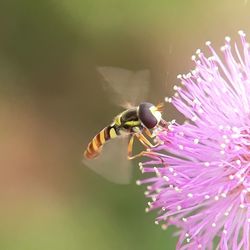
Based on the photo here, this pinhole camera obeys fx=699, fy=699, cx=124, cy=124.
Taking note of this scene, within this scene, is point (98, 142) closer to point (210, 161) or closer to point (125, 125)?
point (125, 125)

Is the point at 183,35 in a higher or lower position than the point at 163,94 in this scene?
higher

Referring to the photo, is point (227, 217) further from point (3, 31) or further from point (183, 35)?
point (3, 31)

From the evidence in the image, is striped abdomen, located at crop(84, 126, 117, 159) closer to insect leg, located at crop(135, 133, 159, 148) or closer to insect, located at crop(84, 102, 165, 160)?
insect, located at crop(84, 102, 165, 160)

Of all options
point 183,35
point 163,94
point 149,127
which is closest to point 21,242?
point 163,94

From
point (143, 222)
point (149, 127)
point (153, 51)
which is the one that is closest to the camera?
point (149, 127)

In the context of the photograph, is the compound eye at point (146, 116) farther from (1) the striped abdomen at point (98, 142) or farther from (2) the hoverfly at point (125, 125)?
(1) the striped abdomen at point (98, 142)

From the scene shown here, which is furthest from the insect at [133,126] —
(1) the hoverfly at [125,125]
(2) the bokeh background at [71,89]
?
(2) the bokeh background at [71,89]

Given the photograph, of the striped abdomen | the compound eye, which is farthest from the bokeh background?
the compound eye

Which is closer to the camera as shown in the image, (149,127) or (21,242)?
(149,127)

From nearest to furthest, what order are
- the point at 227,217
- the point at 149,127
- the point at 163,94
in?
the point at 227,217, the point at 149,127, the point at 163,94
